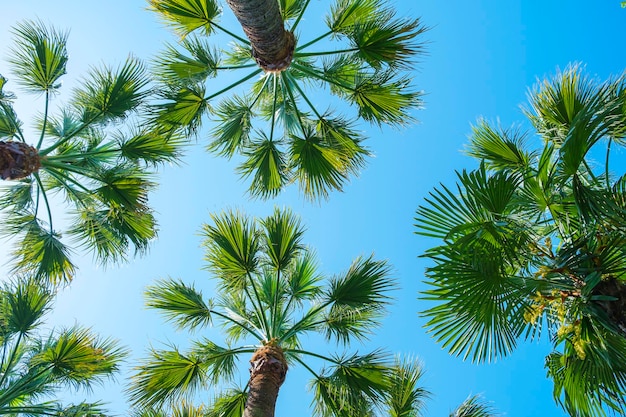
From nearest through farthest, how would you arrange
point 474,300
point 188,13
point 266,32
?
point 474,300
point 266,32
point 188,13

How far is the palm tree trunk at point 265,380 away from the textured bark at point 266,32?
11.5 ft

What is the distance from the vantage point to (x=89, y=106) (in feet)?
24.4

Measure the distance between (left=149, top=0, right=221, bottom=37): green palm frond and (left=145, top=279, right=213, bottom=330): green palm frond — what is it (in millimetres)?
3540

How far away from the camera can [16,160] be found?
6.46m

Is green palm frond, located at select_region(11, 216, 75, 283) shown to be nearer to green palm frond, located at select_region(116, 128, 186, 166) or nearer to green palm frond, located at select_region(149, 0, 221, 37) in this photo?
green palm frond, located at select_region(116, 128, 186, 166)

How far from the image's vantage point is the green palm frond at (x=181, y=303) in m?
6.63

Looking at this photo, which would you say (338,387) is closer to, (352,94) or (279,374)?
(279,374)

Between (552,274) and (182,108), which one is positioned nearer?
(552,274)

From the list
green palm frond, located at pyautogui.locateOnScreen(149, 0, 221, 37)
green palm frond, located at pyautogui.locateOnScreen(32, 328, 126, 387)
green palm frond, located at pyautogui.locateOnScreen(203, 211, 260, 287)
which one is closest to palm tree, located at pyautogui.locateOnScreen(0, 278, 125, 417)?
green palm frond, located at pyautogui.locateOnScreen(32, 328, 126, 387)

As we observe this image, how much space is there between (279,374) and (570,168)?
3788 mm

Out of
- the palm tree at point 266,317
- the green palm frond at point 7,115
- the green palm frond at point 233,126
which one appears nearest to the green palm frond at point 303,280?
the palm tree at point 266,317

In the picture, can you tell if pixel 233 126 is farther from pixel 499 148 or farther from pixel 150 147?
pixel 499 148

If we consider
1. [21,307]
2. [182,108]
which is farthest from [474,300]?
[21,307]

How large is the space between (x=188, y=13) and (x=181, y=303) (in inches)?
156
